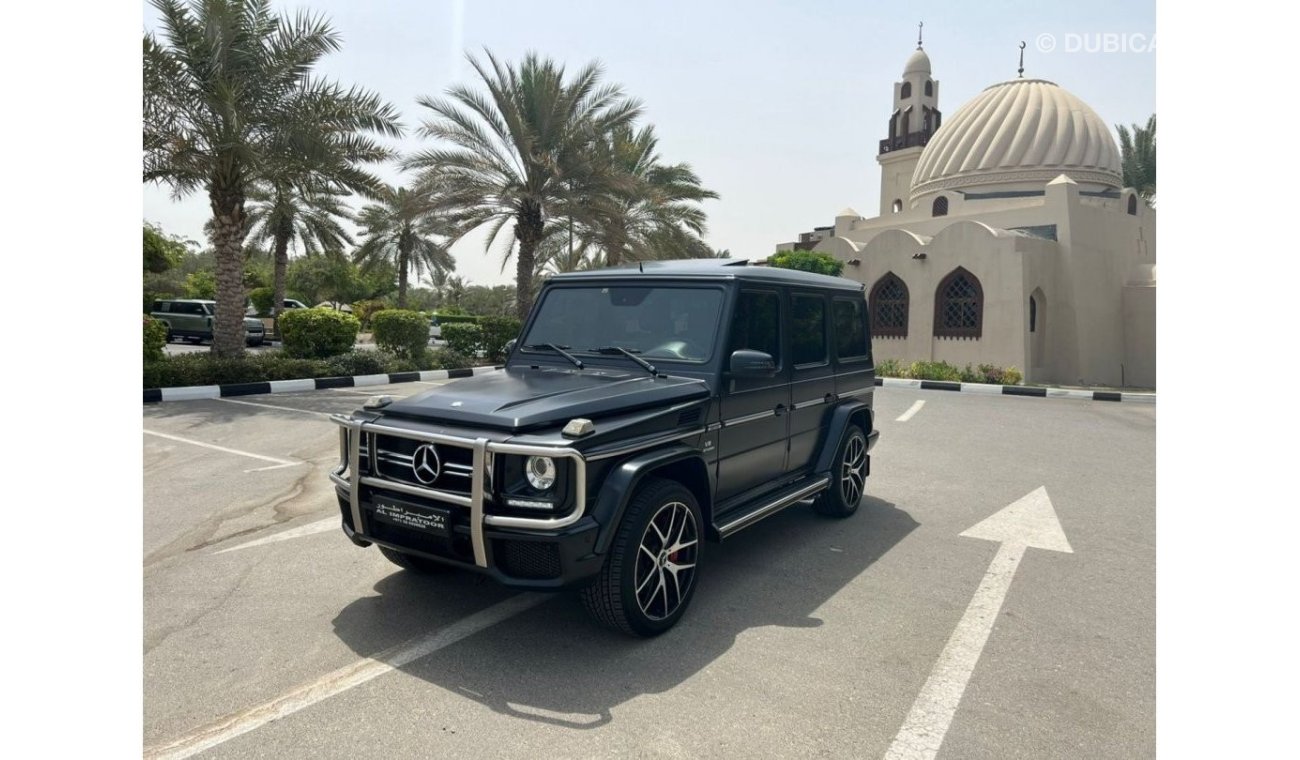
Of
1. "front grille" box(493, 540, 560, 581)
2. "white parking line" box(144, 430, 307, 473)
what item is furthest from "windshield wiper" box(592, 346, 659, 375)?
"white parking line" box(144, 430, 307, 473)

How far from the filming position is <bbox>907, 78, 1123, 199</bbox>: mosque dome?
30.5m

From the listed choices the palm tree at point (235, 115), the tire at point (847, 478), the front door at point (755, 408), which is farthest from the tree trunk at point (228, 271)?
the front door at point (755, 408)

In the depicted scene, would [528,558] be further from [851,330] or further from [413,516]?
[851,330]

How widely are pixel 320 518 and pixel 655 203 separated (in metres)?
17.8

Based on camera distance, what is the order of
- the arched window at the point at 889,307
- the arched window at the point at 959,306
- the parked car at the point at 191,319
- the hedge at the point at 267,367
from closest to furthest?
1. the hedge at the point at 267,367
2. the arched window at the point at 959,306
3. the arched window at the point at 889,307
4. the parked car at the point at 191,319

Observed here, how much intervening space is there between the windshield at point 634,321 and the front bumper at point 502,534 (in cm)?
145

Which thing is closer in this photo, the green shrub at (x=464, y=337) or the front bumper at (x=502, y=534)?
the front bumper at (x=502, y=534)

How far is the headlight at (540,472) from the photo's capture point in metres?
3.61

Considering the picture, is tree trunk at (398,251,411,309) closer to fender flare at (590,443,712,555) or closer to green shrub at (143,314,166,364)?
green shrub at (143,314,166,364)

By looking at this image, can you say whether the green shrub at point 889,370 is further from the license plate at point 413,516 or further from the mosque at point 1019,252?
the license plate at point 413,516

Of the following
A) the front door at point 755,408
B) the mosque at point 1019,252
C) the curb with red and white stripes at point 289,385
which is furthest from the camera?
the mosque at point 1019,252

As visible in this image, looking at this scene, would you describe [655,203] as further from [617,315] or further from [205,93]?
[617,315]

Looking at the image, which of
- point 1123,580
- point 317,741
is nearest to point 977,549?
point 1123,580

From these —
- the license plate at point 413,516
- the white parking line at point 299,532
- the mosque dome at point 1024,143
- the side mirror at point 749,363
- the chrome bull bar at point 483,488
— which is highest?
the mosque dome at point 1024,143
